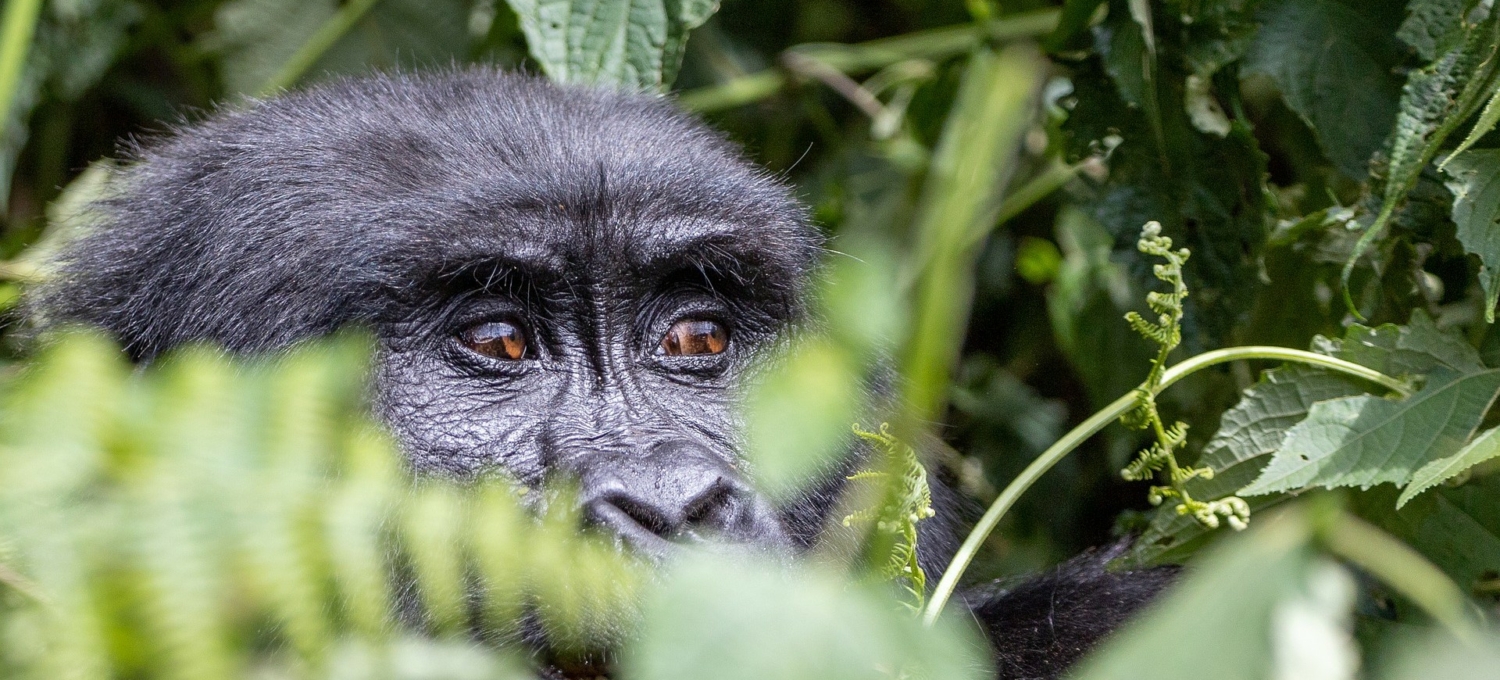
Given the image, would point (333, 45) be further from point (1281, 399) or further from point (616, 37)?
point (1281, 399)

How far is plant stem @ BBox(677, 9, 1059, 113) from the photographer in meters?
3.51

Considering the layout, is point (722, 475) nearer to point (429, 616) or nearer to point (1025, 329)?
point (429, 616)

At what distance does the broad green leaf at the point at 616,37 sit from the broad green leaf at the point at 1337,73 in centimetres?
108

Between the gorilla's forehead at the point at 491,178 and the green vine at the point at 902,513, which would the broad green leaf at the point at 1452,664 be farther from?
the gorilla's forehead at the point at 491,178

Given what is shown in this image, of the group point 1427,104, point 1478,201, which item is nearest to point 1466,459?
point 1478,201

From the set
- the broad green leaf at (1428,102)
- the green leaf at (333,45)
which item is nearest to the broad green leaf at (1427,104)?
the broad green leaf at (1428,102)

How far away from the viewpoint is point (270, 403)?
121cm

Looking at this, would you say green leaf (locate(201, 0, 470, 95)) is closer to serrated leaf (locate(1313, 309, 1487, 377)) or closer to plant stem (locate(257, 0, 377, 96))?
plant stem (locate(257, 0, 377, 96))

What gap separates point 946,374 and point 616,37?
107cm

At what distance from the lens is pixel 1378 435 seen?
206 cm

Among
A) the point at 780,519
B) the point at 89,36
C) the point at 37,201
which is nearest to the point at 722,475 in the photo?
the point at 780,519

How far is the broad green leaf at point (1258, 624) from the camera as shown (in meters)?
0.82

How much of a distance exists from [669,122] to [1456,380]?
153 centimetres

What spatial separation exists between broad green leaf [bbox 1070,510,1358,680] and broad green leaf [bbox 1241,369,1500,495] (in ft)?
3.87
